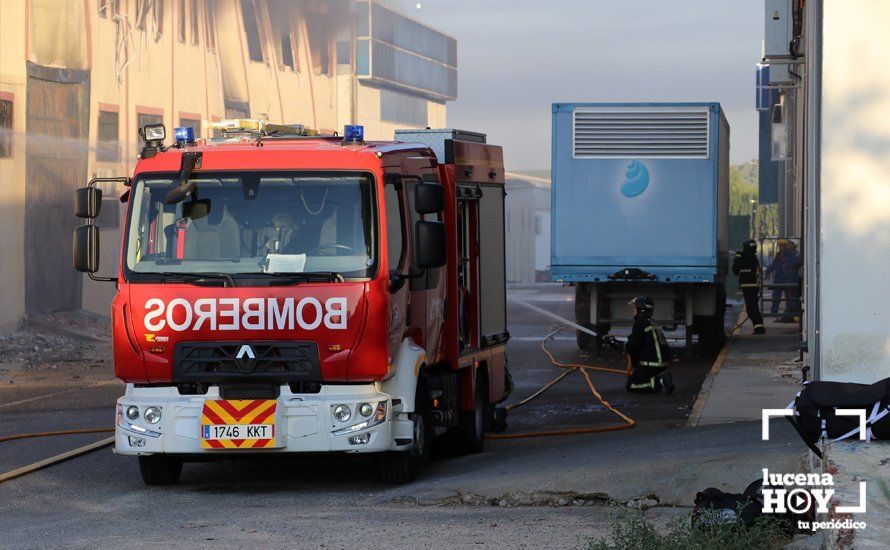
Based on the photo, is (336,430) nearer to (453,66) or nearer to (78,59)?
(78,59)

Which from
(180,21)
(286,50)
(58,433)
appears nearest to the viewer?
(58,433)

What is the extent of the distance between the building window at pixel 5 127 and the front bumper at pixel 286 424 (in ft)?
54.2

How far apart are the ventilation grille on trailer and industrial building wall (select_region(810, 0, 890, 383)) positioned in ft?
39.8

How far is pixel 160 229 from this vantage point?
383 inches

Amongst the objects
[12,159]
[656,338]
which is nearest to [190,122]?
[12,159]

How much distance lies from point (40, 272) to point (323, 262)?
18561mm

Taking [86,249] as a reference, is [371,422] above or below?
below

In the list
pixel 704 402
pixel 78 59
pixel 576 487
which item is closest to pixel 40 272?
pixel 78 59

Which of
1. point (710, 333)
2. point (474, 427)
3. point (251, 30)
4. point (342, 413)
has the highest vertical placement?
point (251, 30)

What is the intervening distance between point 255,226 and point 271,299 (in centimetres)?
59

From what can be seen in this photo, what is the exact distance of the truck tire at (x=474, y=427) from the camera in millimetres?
11820

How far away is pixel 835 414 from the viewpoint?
7.71 metres

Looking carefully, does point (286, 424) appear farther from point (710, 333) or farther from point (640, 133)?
point (710, 333)

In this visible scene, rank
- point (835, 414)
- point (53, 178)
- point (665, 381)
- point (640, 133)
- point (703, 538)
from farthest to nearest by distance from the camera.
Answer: point (53, 178) < point (640, 133) < point (665, 381) < point (835, 414) < point (703, 538)
